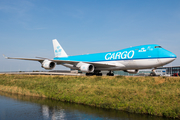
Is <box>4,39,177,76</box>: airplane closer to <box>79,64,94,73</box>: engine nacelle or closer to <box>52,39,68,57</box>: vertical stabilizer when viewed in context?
<box>79,64,94,73</box>: engine nacelle

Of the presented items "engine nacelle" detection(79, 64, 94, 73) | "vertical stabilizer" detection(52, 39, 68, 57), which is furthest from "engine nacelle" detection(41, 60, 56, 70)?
"vertical stabilizer" detection(52, 39, 68, 57)

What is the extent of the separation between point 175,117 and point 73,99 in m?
8.91

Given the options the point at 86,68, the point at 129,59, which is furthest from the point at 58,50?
the point at 129,59

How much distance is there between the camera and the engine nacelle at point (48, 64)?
32.5 meters

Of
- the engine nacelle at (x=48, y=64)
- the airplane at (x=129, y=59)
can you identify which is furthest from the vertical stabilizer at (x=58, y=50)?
the engine nacelle at (x=48, y=64)

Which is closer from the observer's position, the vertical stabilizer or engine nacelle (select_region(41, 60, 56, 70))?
engine nacelle (select_region(41, 60, 56, 70))

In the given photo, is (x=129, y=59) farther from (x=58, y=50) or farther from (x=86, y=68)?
(x=58, y=50)

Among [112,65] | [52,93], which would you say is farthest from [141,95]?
[112,65]

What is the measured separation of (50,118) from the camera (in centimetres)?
1072

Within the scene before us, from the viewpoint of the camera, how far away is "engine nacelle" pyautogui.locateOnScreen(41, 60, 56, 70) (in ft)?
107

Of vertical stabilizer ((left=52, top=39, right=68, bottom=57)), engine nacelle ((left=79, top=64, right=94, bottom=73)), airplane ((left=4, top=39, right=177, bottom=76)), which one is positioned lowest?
engine nacelle ((left=79, top=64, right=94, bottom=73))

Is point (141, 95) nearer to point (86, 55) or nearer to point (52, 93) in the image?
point (52, 93)

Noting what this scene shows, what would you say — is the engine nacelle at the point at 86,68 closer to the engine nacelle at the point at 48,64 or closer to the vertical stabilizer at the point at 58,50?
the engine nacelle at the point at 48,64

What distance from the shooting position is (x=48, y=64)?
1276 inches
